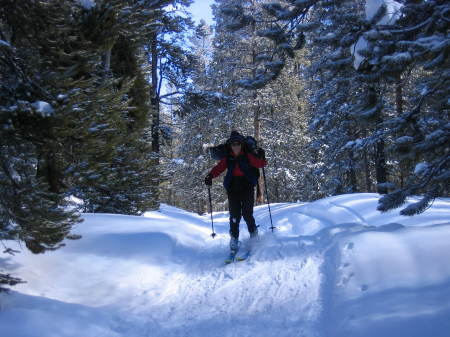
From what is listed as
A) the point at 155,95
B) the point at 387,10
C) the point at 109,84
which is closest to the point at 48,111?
the point at 109,84

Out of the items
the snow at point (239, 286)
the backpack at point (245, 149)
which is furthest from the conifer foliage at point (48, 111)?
the backpack at point (245, 149)

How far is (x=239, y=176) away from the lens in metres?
7.18

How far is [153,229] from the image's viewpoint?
8.30 meters

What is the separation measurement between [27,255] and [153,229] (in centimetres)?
289

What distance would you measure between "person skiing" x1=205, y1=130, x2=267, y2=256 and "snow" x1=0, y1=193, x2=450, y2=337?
753 millimetres

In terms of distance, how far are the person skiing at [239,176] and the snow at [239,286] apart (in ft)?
2.47

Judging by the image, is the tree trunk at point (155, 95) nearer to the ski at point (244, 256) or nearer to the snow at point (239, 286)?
the snow at point (239, 286)

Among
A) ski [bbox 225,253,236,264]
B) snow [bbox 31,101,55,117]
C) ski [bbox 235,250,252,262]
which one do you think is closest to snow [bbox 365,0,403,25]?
snow [bbox 31,101,55,117]

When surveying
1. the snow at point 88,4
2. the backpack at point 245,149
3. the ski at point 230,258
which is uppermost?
the snow at point 88,4

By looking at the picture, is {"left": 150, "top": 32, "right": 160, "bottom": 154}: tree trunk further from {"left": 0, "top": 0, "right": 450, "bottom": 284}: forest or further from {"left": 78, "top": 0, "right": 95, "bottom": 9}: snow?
{"left": 78, "top": 0, "right": 95, "bottom": 9}: snow

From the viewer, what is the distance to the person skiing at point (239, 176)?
7.12m

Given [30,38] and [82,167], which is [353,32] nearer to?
[30,38]

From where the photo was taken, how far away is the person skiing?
712 cm

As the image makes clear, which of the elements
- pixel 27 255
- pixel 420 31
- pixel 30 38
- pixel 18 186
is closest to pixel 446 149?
pixel 420 31
